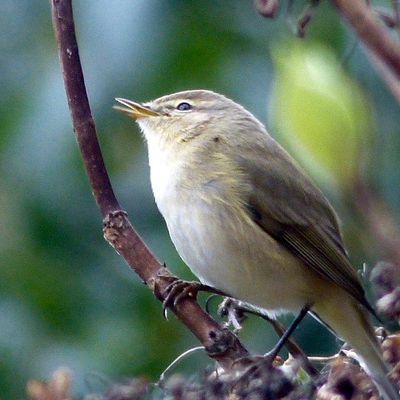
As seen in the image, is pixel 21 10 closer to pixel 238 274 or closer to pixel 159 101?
pixel 159 101

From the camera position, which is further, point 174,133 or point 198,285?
point 174,133

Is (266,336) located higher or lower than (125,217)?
lower

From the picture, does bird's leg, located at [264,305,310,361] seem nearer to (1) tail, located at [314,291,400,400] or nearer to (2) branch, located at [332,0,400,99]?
(1) tail, located at [314,291,400,400]

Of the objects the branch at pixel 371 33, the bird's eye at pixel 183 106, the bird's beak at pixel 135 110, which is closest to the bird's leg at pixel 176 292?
the bird's beak at pixel 135 110

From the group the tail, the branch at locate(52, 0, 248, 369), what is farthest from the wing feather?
the branch at locate(52, 0, 248, 369)

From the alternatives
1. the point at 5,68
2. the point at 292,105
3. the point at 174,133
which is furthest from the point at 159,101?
the point at 292,105

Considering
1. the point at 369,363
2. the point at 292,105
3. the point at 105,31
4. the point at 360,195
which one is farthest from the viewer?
the point at 105,31

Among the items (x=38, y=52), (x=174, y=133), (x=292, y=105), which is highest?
(x=292, y=105)
